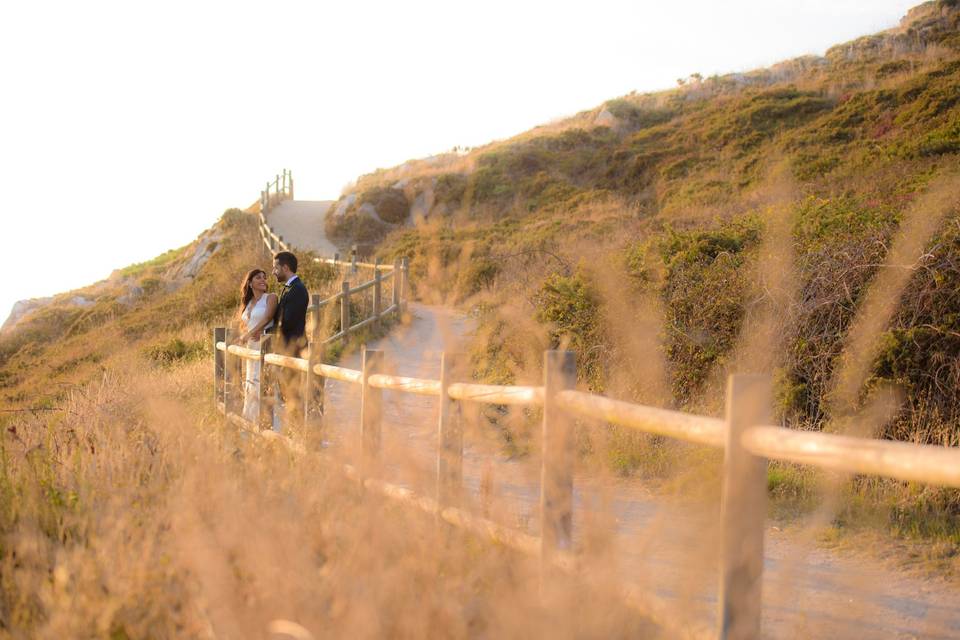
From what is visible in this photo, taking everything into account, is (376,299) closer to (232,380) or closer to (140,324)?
(232,380)

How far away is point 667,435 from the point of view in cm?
355

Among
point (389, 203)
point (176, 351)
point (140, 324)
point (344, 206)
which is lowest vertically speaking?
point (140, 324)

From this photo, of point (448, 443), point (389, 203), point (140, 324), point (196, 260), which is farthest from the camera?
point (196, 260)

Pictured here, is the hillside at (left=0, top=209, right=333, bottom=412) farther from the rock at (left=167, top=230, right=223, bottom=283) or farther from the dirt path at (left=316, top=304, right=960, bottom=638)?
the dirt path at (left=316, top=304, right=960, bottom=638)

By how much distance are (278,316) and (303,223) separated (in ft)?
93.7

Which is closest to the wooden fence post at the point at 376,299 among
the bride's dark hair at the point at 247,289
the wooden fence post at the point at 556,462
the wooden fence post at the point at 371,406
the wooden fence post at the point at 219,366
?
the wooden fence post at the point at 219,366

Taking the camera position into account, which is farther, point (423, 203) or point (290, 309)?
point (423, 203)

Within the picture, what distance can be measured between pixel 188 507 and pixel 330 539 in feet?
1.77

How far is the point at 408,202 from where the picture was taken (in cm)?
3434

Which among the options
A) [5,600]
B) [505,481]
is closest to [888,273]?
[505,481]

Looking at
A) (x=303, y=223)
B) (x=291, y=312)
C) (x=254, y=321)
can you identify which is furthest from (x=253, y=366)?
(x=303, y=223)

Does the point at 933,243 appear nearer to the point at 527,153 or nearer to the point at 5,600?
the point at 5,600

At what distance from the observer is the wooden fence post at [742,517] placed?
8.75 feet

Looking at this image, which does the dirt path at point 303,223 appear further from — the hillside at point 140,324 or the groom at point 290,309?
the groom at point 290,309
